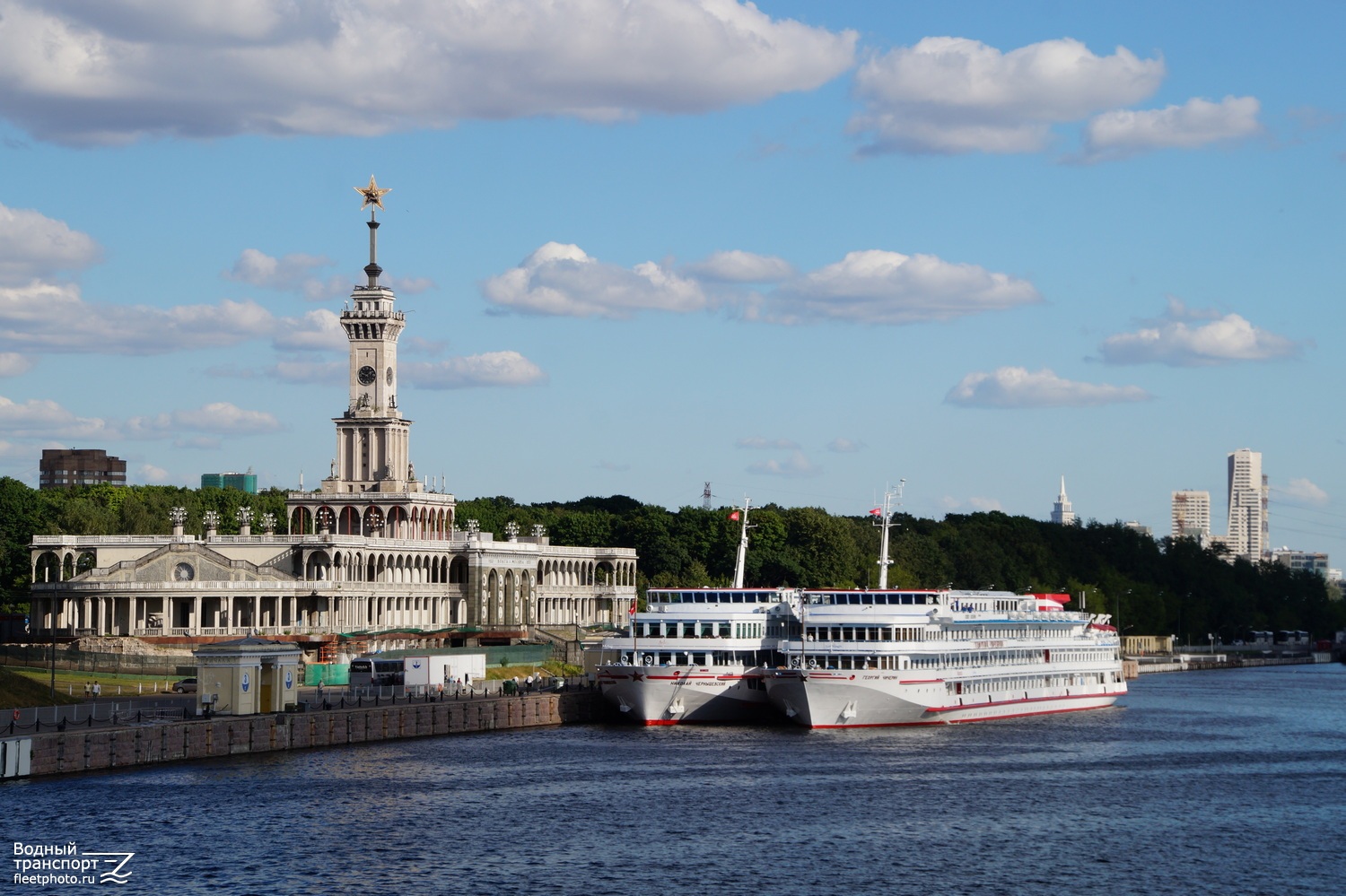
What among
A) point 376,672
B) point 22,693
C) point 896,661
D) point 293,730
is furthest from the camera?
point 376,672

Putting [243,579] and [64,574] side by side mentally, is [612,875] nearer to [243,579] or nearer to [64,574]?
[243,579]

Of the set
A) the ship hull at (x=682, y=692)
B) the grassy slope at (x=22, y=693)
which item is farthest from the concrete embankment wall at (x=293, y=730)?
the grassy slope at (x=22, y=693)

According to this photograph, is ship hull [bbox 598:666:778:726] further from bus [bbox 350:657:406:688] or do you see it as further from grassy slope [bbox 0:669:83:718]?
grassy slope [bbox 0:669:83:718]

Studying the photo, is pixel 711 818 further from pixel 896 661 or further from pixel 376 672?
pixel 376 672

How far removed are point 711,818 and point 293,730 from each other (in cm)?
3025

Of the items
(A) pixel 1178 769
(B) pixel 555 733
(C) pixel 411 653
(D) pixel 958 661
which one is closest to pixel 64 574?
(C) pixel 411 653

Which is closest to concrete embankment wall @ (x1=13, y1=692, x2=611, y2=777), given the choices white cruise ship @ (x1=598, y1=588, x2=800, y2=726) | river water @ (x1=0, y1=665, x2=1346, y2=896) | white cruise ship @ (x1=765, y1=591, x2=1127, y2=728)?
river water @ (x1=0, y1=665, x2=1346, y2=896)

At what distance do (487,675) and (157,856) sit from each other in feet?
287

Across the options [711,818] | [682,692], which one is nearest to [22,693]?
[682,692]

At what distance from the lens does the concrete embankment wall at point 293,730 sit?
9600 centimetres

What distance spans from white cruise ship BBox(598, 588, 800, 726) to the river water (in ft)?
30.3

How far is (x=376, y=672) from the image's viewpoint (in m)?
160

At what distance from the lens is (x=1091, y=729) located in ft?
460

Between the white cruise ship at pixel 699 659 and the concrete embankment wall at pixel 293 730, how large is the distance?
5.40 meters
